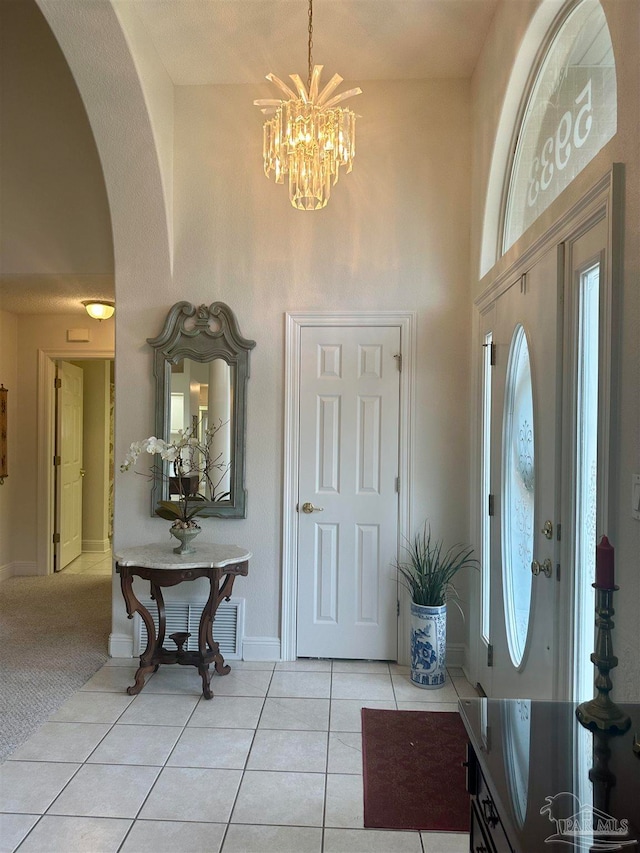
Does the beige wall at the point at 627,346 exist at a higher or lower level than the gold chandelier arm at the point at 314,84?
lower

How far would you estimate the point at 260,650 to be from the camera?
3.73 m

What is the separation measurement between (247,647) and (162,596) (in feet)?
2.08

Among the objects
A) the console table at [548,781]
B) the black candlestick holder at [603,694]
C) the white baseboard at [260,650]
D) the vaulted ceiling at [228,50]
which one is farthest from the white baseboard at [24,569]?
the black candlestick holder at [603,694]

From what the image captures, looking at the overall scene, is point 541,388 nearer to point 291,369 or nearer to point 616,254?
point 616,254

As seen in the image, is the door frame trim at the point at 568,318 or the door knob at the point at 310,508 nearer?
the door frame trim at the point at 568,318

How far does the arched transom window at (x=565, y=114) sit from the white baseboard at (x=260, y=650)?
9.02ft

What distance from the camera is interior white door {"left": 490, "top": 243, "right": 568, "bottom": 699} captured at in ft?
7.21

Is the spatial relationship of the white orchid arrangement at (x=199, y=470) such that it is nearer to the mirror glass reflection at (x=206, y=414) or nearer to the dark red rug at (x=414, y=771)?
the mirror glass reflection at (x=206, y=414)

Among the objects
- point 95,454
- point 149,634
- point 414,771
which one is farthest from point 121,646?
point 95,454

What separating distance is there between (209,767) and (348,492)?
1.73 metres

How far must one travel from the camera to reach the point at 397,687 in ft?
11.0

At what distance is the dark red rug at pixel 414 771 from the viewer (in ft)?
7.11

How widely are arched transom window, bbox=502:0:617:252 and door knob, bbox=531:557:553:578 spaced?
143cm

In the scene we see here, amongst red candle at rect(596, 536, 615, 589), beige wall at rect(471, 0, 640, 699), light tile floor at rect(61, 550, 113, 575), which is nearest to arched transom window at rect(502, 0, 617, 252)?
beige wall at rect(471, 0, 640, 699)
